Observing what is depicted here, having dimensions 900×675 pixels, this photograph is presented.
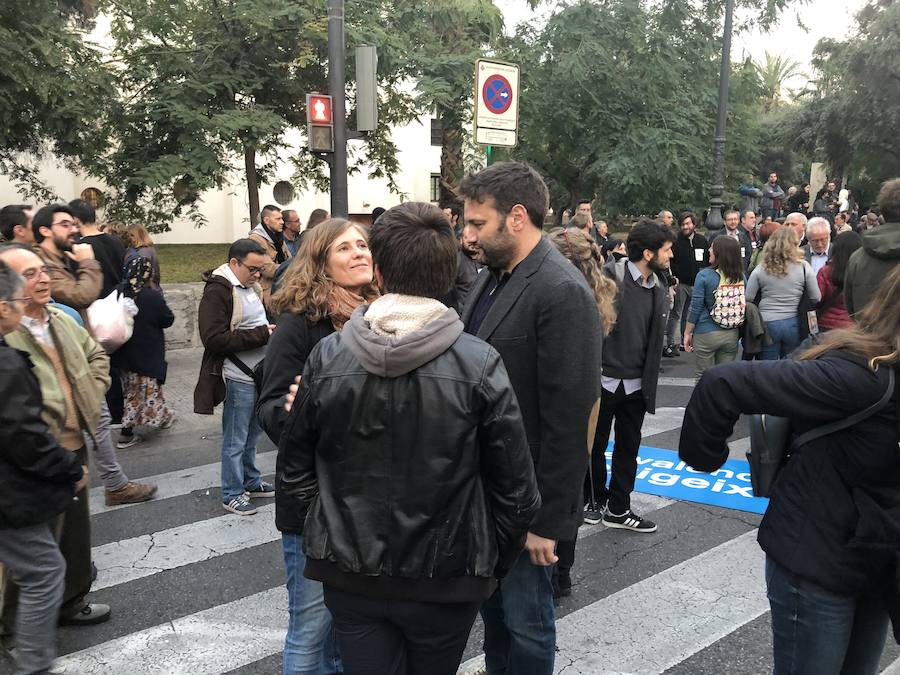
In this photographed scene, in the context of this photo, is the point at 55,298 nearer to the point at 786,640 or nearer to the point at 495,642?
the point at 495,642

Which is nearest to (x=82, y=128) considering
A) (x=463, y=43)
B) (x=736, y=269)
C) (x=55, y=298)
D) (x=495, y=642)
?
(x=55, y=298)

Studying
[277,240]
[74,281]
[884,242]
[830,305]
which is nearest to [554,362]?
[884,242]

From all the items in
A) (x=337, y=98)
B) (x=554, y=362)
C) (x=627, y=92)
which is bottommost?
(x=554, y=362)

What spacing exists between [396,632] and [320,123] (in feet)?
22.6

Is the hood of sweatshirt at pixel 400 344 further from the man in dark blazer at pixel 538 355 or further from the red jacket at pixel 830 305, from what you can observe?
the red jacket at pixel 830 305

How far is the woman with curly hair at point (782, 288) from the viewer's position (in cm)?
644

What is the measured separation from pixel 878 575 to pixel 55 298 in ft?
15.0

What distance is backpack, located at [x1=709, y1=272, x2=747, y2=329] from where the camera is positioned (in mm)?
6621

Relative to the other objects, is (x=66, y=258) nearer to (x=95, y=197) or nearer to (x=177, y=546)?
(x=177, y=546)

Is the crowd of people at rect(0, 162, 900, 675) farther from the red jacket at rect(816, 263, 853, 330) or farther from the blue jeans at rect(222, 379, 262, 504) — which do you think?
the red jacket at rect(816, 263, 853, 330)

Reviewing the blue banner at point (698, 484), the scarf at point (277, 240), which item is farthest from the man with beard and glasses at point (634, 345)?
the scarf at point (277, 240)

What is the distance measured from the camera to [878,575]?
6.72 ft

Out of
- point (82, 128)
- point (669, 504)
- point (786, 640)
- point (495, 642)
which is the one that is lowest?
point (669, 504)

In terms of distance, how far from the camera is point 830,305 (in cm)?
610
